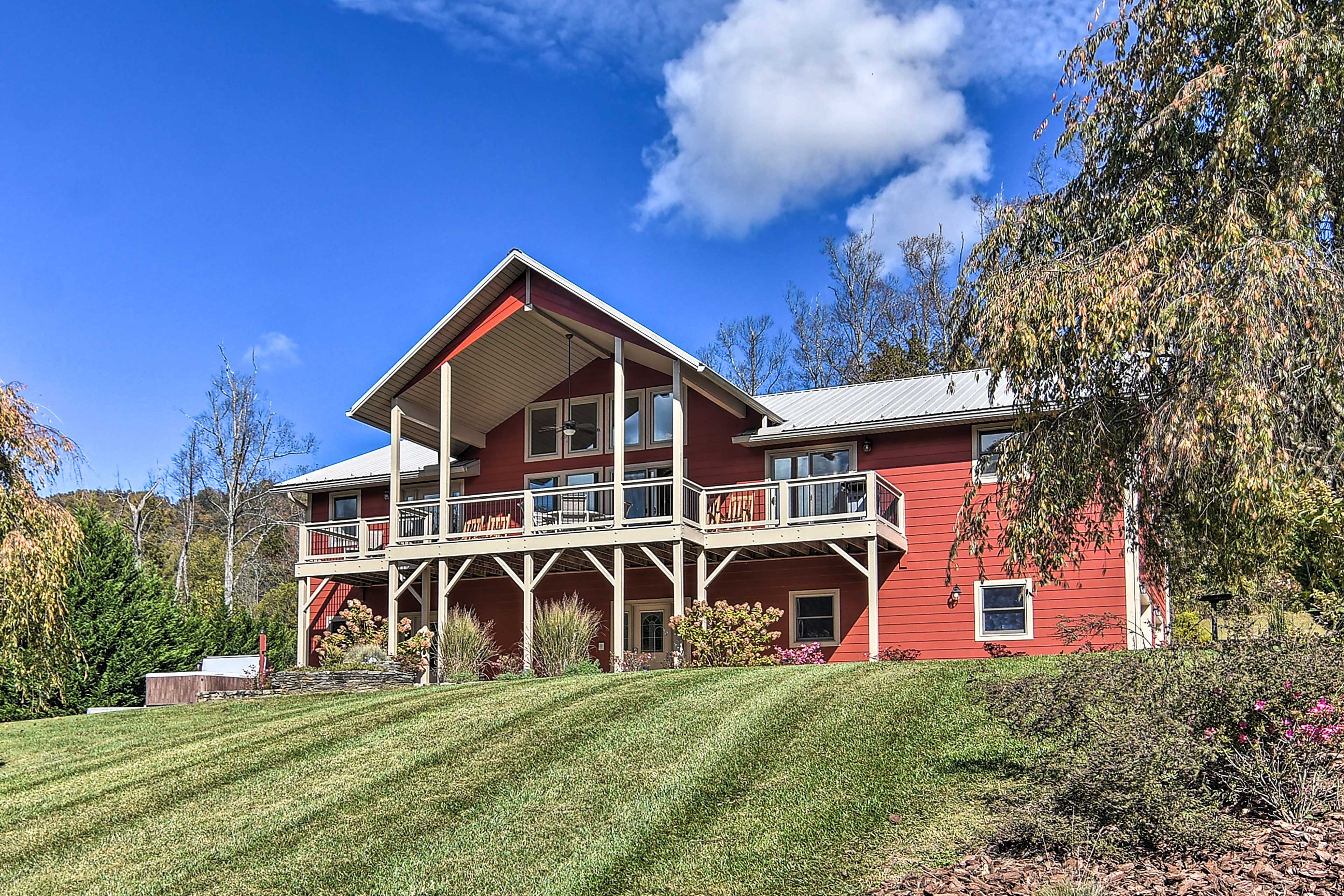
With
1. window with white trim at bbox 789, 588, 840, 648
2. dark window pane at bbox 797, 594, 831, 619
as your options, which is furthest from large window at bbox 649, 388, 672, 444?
dark window pane at bbox 797, 594, 831, 619

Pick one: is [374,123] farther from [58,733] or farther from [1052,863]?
[1052,863]

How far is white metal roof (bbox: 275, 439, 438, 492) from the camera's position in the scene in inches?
1022

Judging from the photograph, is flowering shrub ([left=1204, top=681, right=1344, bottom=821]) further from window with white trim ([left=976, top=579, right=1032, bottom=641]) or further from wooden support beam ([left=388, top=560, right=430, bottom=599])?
wooden support beam ([left=388, top=560, right=430, bottom=599])

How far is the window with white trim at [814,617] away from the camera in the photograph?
21.8 m

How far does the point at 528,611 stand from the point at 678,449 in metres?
3.94

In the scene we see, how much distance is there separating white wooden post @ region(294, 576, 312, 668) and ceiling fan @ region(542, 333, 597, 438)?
6296mm

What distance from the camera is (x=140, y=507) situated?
38.0 m

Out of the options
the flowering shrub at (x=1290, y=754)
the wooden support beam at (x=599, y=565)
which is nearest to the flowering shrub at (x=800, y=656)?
the wooden support beam at (x=599, y=565)

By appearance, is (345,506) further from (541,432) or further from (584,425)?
(584,425)

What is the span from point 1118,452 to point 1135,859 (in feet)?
18.4

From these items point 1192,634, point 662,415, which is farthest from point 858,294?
point 1192,634

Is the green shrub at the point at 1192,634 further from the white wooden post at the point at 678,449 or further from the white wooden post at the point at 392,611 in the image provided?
the white wooden post at the point at 392,611

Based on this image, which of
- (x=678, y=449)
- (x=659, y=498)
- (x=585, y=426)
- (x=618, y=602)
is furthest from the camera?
(x=585, y=426)

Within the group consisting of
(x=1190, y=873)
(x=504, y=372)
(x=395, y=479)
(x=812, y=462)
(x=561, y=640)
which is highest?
(x=504, y=372)
